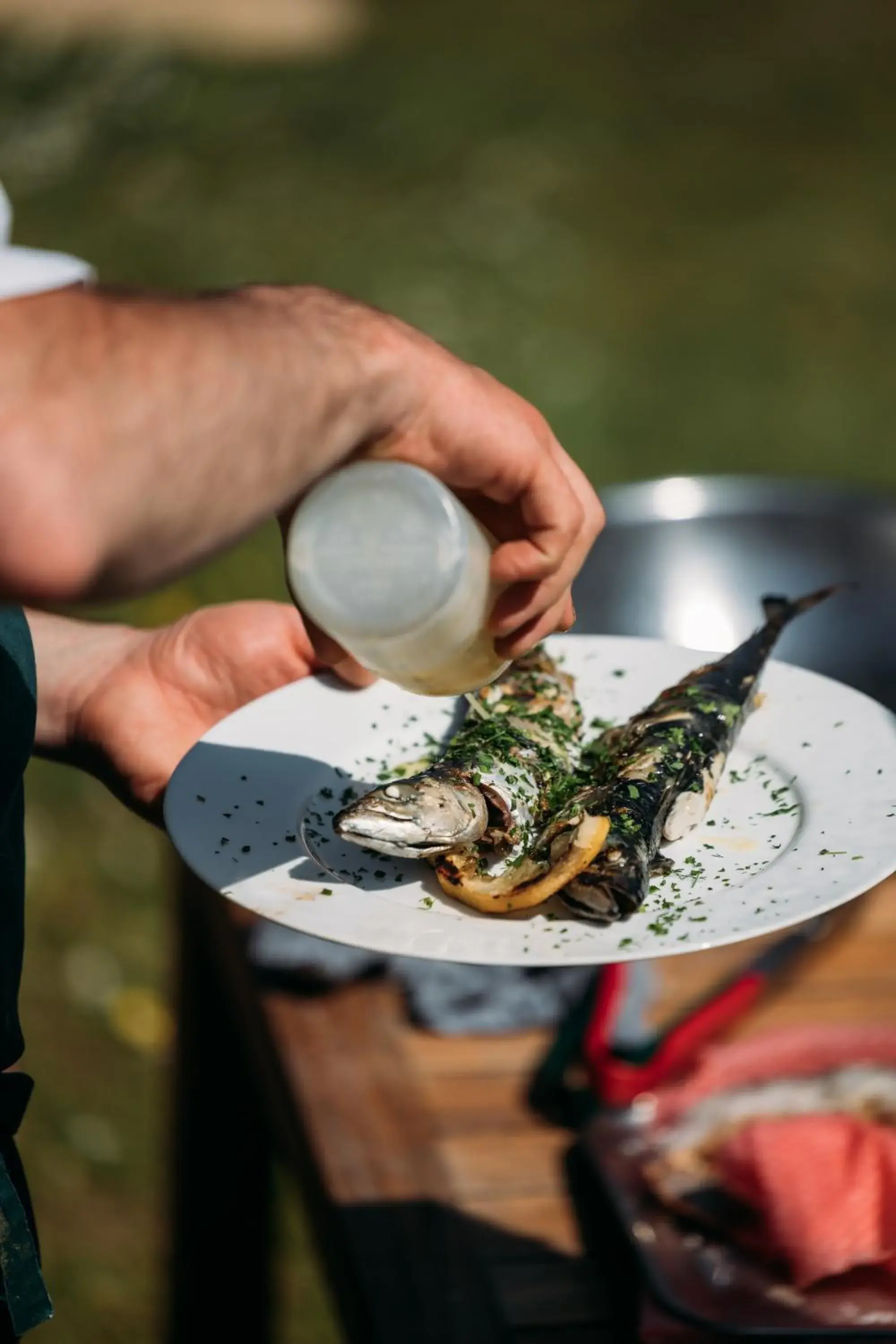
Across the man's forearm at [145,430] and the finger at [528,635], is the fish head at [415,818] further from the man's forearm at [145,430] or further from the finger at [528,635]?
the man's forearm at [145,430]

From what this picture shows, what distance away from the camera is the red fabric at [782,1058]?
247 centimetres

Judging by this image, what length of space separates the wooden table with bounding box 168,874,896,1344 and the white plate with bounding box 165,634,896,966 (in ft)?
2.55

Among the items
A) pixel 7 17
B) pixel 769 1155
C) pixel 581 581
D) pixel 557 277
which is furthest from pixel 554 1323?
pixel 7 17

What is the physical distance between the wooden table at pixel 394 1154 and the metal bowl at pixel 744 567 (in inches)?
35.9

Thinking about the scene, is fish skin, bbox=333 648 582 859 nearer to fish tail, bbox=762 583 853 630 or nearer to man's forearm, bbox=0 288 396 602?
fish tail, bbox=762 583 853 630

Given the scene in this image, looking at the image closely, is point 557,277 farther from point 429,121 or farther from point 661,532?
point 661,532

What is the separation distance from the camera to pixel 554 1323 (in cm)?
212

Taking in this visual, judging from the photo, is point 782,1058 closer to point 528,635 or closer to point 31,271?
point 528,635

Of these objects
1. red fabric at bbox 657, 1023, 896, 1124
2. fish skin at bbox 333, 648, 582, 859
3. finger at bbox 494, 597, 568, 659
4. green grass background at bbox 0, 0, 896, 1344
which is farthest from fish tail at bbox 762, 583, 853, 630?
green grass background at bbox 0, 0, 896, 1344

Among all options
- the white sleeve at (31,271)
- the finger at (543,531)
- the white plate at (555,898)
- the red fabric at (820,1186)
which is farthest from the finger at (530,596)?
the red fabric at (820,1186)

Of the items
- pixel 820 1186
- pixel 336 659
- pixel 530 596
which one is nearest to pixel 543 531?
pixel 530 596

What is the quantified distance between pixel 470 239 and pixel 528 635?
24.4 feet

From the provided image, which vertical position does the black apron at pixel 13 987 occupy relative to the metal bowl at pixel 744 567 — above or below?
below

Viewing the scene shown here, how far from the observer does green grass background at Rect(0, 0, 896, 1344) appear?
452cm
